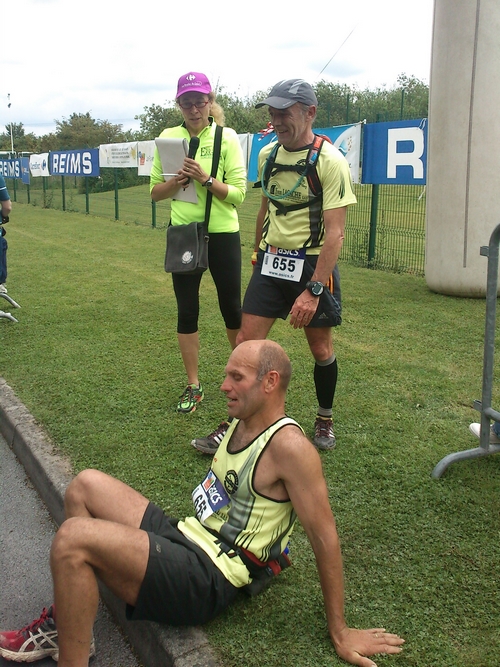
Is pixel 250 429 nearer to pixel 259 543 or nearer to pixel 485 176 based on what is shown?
pixel 259 543

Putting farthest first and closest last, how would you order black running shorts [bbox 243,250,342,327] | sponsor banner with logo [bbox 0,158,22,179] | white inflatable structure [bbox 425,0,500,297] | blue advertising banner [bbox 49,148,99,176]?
sponsor banner with logo [bbox 0,158,22,179] < blue advertising banner [bbox 49,148,99,176] < white inflatable structure [bbox 425,0,500,297] < black running shorts [bbox 243,250,342,327]

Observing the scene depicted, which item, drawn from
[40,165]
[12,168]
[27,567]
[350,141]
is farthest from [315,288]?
[12,168]

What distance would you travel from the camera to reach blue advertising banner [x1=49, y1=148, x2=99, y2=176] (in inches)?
786

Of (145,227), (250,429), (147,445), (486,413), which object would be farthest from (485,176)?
(145,227)

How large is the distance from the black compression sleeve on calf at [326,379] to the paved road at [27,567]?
5.35 feet

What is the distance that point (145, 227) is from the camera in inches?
655

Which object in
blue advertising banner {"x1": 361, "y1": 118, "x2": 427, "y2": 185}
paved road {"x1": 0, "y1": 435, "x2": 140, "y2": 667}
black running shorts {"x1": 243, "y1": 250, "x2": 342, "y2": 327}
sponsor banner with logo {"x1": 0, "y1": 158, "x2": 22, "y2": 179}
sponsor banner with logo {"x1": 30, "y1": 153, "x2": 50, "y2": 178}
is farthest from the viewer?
sponsor banner with logo {"x1": 0, "y1": 158, "x2": 22, "y2": 179}

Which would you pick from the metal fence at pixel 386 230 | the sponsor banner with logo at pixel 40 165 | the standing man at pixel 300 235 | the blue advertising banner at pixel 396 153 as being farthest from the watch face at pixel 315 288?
the sponsor banner with logo at pixel 40 165

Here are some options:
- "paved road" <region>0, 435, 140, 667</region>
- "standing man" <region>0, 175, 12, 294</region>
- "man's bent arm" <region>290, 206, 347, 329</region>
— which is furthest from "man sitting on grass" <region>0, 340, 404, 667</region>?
"standing man" <region>0, 175, 12, 294</region>

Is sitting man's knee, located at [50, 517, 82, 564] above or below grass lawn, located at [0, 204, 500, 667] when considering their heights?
above

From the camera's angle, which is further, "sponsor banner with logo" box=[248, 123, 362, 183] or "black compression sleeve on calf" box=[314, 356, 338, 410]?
"sponsor banner with logo" box=[248, 123, 362, 183]

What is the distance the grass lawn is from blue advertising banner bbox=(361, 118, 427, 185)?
1422 mm

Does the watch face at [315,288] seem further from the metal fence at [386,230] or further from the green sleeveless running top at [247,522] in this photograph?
the metal fence at [386,230]

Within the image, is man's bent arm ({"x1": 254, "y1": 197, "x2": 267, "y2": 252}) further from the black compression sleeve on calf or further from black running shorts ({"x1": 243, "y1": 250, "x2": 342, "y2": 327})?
the black compression sleeve on calf
